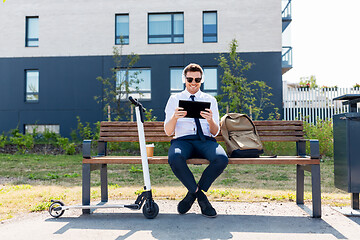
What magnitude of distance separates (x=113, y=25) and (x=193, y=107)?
45.5 ft

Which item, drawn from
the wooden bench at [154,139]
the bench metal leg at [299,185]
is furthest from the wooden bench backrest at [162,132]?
the bench metal leg at [299,185]

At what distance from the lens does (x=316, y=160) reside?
3609 millimetres

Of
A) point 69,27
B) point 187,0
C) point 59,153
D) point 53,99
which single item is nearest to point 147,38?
point 187,0

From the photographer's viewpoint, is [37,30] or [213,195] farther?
[37,30]

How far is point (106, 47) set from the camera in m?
16.4

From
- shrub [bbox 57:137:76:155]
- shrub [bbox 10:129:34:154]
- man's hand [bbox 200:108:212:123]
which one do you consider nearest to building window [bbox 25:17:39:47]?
shrub [bbox 10:129:34:154]

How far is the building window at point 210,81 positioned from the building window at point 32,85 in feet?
26.7

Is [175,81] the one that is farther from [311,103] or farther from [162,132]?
[162,132]

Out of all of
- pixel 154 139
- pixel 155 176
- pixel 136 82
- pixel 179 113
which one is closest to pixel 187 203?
pixel 179 113

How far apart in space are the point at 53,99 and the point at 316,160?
14914mm

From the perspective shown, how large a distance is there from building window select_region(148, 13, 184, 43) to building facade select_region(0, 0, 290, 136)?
0.05m

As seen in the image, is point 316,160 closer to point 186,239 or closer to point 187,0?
point 186,239

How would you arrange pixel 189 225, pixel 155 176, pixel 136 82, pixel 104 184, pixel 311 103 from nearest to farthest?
pixel 189 225, pixel 104 184, pixel 155 176, pixel 136 82, pixel 311 103

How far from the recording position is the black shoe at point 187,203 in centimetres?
364
